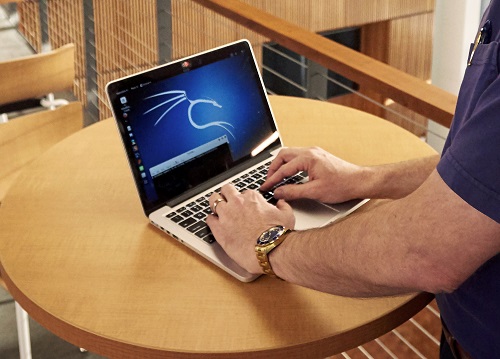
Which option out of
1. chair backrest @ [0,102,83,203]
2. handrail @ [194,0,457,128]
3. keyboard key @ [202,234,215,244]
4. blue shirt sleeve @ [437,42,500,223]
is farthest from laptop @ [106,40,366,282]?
chair backrest @ [0,102,83,203]

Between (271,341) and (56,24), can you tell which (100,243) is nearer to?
(271,341)

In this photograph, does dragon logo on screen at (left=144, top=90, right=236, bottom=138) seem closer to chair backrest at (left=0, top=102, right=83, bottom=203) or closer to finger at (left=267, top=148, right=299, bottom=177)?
finger at (left=267, top=148, right=299, bottom=177)

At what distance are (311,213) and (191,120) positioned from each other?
0.25 m

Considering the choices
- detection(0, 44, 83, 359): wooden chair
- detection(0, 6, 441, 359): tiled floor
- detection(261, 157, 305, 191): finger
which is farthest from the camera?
detection(0, 6, 441, 359): tiled floor

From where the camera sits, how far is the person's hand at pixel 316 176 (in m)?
1.22

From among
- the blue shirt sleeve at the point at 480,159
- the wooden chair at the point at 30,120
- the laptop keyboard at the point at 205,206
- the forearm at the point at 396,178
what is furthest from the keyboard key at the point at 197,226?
the wooden chair at the point at 30,120

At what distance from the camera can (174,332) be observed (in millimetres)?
970

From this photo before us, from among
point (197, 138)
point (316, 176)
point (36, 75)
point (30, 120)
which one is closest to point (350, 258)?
point (316, 176)

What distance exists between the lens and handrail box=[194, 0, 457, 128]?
1.35m

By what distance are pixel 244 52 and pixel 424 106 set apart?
33 centimetres

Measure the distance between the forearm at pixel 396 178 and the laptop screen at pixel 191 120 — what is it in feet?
0.78

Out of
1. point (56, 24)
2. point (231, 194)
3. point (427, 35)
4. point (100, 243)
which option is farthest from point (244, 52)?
point (427, 35)

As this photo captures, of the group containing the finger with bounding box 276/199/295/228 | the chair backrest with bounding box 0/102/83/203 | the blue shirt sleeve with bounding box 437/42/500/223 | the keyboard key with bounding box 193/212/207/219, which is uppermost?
the blue shirt sleeve with bounding box 437/42/500/223

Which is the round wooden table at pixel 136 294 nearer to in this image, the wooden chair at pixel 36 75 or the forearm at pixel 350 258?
the forearm at pixel 350 258
